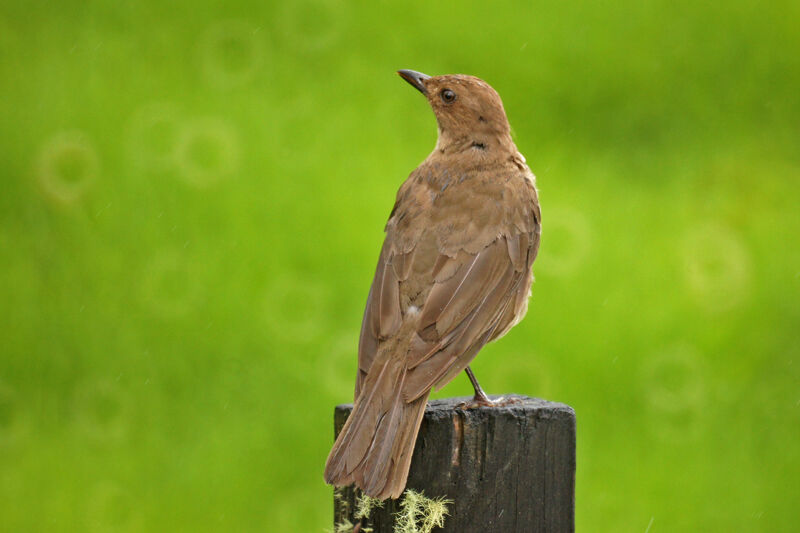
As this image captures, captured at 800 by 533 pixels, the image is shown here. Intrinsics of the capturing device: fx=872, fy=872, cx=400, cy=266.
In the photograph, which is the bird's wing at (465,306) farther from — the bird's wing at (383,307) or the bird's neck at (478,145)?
the bird's neck at (478,145)

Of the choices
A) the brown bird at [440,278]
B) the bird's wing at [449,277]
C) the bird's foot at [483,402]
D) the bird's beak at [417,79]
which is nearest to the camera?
the brown bird at [440,278]

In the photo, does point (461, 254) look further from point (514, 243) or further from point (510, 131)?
point (510, 131)

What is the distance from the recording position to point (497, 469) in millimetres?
2598

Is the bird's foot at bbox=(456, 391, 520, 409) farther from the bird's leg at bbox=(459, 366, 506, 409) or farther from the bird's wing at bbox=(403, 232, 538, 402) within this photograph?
the bird's wing at bbox=(403, 232, 538, 402)

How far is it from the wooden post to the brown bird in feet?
0.37

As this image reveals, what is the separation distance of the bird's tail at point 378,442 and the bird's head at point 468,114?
53.9 inches

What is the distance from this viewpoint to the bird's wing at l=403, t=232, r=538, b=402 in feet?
9.32

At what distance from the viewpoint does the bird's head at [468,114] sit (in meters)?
3.75

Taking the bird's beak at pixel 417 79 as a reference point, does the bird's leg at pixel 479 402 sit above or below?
below

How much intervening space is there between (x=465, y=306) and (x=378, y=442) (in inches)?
26.6

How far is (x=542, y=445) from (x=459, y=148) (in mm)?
1541

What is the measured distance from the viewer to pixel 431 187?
3523 mm

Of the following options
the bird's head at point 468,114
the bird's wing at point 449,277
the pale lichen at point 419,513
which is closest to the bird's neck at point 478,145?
the bird's head at point 468,114

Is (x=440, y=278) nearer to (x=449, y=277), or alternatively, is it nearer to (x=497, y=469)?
(x=449, y=277)
